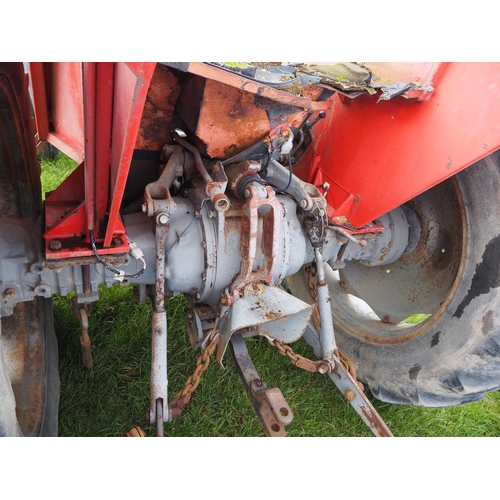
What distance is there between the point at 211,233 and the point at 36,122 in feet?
4.92

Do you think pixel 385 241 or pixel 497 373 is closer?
pixel 497 373

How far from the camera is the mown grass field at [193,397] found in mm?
2016

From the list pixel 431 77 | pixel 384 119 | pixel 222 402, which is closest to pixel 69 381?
pixel 222 402

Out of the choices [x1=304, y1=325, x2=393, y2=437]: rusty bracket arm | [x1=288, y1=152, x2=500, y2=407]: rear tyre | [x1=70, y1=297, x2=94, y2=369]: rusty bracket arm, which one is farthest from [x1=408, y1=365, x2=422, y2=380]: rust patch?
[x1=70, y1=297, x2=94, y2=369]: rusty bracket arm

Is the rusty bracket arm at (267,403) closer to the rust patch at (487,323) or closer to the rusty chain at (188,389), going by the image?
the rusty chain at (188,389)

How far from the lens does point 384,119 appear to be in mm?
1694

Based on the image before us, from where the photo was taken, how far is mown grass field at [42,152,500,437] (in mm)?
2016

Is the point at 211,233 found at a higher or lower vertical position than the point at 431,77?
lower

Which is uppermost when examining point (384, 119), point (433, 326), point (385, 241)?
point (384, 119)

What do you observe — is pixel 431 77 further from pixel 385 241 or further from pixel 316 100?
pixel 385 241

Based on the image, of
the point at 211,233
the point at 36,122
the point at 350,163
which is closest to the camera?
the point at 211,233

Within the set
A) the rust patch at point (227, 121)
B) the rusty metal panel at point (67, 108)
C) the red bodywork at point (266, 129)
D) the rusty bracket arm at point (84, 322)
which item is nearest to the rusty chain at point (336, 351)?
the red bodywork at point (266, 129)

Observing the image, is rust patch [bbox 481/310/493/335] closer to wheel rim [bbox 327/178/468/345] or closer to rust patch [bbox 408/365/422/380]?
wheel rim [bbox 327/178/468/345]

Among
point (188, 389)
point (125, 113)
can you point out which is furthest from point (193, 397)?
point (125, 113)
